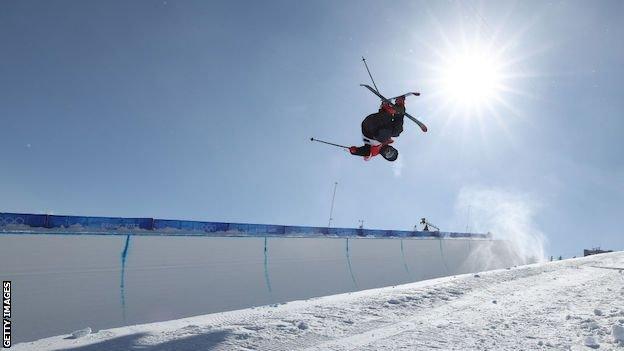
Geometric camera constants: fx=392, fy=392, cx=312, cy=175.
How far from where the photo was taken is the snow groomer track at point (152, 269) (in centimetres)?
909

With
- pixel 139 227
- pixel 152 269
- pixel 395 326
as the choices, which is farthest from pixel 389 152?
pixel 139 227

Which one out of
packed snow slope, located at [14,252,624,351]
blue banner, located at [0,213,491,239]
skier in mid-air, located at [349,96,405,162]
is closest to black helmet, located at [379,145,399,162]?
skier in mid-air, located at [349,96,405,162]

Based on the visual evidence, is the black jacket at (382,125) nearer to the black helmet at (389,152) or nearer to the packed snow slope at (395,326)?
the black helmet at (389,152)

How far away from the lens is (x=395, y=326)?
6.47 meters

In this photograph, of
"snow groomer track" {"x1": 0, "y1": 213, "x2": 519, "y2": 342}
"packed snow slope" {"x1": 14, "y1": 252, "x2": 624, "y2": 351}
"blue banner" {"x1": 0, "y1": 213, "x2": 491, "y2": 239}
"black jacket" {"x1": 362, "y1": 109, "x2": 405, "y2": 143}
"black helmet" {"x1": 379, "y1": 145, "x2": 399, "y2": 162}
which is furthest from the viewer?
"black helmet" {"x1": 379, "y1": 145, "x2": 399, "y2": 162}

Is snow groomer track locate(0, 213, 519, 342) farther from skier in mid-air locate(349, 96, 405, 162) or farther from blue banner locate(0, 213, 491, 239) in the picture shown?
skier in mid-air locate(349, 96, 405, 162)

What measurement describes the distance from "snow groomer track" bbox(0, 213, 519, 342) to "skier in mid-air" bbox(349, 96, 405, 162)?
5405 mm

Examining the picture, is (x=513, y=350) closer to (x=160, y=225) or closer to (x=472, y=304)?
(x=472, y=304)

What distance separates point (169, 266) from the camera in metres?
11.8

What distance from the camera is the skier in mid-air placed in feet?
40.3

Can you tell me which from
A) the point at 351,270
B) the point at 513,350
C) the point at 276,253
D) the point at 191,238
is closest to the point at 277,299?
the point at 276,253

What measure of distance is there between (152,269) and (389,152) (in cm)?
821

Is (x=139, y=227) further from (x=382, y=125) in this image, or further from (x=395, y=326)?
(x=395, y=326)

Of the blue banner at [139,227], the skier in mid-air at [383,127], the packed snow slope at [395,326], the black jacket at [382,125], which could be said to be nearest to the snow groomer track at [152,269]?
the blue banner at [139,227]
